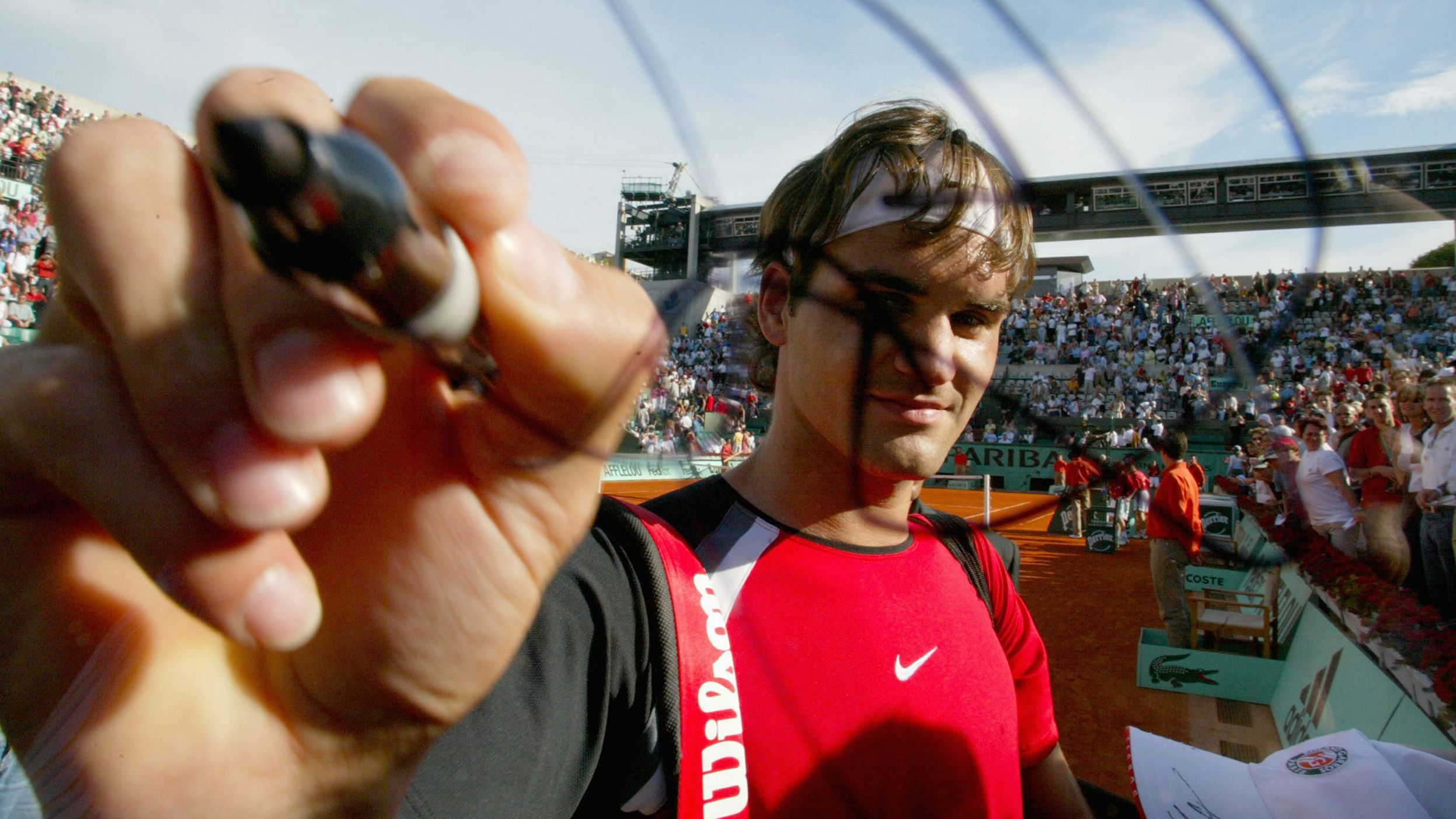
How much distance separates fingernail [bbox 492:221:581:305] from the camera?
1.46 feet

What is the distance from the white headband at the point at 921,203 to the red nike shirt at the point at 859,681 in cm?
60

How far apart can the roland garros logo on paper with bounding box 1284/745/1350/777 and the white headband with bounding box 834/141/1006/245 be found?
6.48 ft

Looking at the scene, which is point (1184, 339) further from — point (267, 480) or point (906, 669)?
point (267, 480)

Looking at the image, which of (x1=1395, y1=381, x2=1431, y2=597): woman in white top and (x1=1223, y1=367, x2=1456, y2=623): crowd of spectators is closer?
(x1=1223, y1=367, x2=1456, y2=623): crowd of spectators

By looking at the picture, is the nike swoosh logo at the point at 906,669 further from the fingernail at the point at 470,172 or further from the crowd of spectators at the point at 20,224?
the crowd of spectators at the point at 20,224

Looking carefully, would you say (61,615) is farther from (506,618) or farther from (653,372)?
(653,372)

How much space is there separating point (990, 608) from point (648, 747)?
95cm

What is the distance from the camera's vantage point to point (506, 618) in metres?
0.62

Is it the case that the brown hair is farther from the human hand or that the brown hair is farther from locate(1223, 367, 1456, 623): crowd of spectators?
locate(1223, 367, 1456, 623): crowd of spectators

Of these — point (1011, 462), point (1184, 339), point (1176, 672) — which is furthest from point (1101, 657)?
point (1011, 462)

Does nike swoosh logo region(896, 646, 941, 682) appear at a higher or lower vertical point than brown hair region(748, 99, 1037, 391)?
lower

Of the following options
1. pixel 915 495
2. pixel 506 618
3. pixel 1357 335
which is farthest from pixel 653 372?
pixel 1357 335

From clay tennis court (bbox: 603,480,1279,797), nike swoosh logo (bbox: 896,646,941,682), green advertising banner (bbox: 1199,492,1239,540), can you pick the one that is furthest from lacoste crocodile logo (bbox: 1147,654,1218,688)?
nike swoosh logo (bbox: 896,646,941,682)

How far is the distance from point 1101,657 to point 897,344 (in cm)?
869
